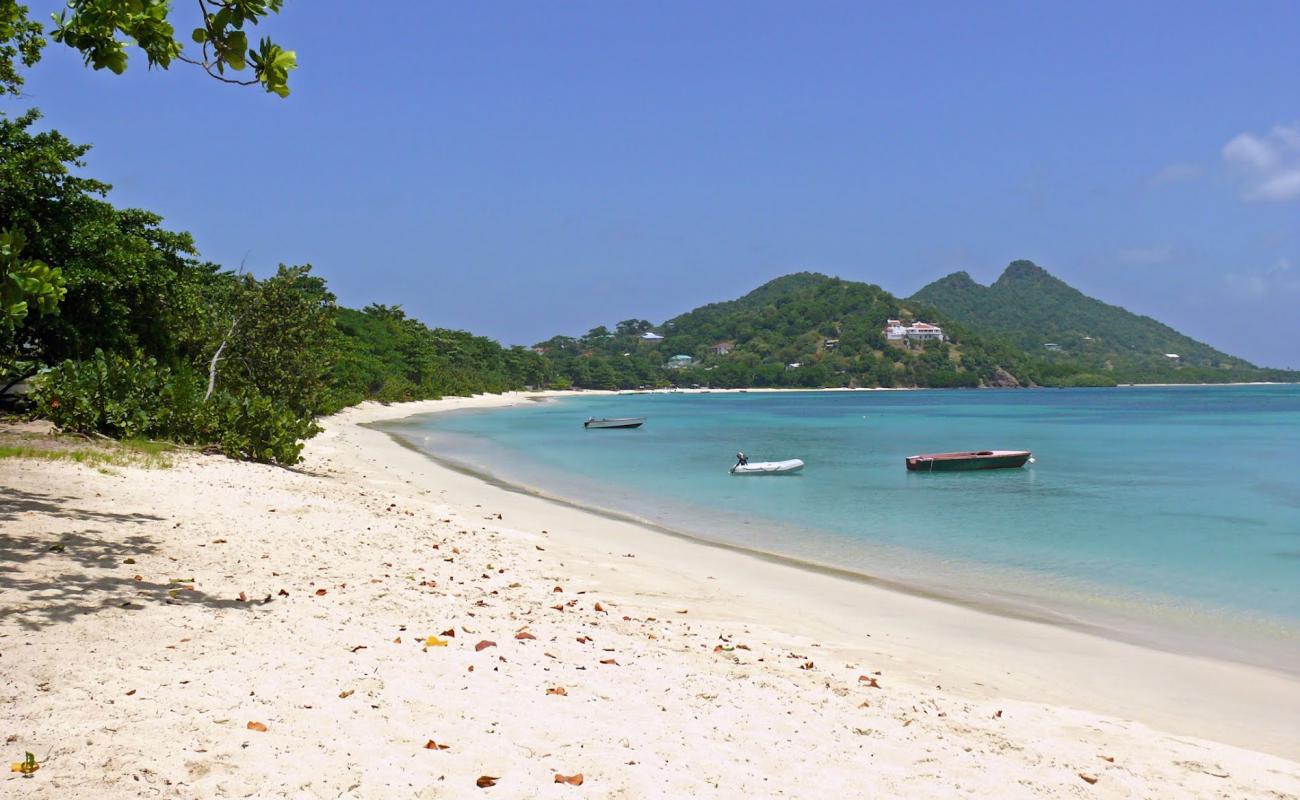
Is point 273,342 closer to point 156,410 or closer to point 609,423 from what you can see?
point 156,410

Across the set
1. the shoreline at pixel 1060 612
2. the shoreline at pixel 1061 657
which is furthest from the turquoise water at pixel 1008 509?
the shoreline at pixel 1061 657

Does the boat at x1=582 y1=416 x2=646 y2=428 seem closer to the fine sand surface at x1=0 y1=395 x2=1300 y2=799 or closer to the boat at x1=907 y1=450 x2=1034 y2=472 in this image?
the boat at x1=907 y1=450 x2=1034 y2=472

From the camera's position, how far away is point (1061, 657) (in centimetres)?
903

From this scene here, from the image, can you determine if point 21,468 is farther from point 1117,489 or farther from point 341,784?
point 1117,489

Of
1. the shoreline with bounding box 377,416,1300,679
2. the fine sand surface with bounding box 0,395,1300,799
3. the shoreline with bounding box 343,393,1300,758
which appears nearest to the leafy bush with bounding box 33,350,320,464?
the fine sand surface with bounding box 0,395,1300,799

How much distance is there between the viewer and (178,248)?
70.4ft

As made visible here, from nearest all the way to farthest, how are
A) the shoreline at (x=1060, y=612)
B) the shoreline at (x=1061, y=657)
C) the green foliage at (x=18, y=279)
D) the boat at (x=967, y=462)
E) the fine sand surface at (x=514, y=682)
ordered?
the fine sand surface at (x=514, y=682) → the green foliage at (x=18, y=279) → the shoreline at (x=1061, y=657) → the shoreline at (x=1060, y=612) → the boat at (x=967, y=462)

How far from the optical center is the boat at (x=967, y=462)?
108 ft

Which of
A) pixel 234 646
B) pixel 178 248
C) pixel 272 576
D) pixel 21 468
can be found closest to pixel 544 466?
pixel 178 248

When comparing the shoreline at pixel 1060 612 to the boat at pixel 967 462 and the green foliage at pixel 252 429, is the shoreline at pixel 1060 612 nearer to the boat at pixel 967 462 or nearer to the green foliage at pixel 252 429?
the green foliage at pixel 252 429

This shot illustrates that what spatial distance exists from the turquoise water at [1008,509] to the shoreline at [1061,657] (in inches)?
56.3

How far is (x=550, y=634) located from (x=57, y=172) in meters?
16.1

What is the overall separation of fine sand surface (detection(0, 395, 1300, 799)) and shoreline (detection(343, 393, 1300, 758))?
0.16 ft

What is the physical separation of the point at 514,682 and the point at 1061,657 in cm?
635
